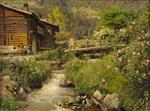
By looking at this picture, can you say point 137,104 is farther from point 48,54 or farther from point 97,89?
point 48,54

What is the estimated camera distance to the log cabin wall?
3953cm

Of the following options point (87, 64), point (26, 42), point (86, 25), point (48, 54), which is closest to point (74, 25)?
point (86, 25)

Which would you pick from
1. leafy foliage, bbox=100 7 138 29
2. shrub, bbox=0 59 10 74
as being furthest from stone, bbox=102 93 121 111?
leafy foliage, bbox=100 7 138 29

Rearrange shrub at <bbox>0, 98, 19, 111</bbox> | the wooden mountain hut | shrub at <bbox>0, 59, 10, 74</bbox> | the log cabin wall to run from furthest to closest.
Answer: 1. the log cabin wall
2. the wooden mountain hut
3. shrub at <bbox>0, 59, 10, 74</bbox>
4. shrub at <bbox>0, 98, 19, 111</bbox>

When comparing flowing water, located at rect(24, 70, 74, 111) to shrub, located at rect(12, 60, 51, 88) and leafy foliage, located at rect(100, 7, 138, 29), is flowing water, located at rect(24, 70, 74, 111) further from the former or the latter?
leafy foliage, located at rect(100, 7, 138, 29)

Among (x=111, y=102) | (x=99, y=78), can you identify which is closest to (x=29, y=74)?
(x=99, y=78)

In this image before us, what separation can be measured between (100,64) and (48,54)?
9581 millimetres

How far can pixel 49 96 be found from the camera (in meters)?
20.7

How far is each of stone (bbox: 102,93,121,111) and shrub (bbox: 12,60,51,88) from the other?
511 cm

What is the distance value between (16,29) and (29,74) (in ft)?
61.4

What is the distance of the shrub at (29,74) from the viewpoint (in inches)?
832

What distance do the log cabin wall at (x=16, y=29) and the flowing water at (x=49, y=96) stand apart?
1628 cm

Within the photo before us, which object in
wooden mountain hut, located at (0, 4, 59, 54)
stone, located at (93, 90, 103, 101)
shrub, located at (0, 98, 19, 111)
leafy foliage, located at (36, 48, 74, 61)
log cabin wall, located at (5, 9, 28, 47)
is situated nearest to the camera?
shrub, located at (0, 98, 19, 111)

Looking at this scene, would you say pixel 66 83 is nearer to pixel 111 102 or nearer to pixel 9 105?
pixel 111 102
